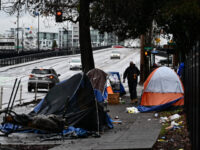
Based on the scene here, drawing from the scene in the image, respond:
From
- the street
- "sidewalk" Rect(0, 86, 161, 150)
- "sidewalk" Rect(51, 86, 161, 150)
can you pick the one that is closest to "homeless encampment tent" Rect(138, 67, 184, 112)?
"sidewalk" Rect(51, 86, 161, 150)

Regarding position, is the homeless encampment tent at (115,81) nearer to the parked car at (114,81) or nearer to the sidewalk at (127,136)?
the parked car at (114,81)

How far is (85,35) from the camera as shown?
22812 millimetres

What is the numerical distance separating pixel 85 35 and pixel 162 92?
5.56 meters

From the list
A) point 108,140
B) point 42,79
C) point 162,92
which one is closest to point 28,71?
point 42,79

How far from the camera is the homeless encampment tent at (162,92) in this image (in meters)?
18.6

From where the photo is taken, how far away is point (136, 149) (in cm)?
917

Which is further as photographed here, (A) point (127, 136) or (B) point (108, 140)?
(A) point (127, 136)

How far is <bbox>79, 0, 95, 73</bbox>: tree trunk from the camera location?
21.3m

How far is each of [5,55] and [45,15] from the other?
1742 inches

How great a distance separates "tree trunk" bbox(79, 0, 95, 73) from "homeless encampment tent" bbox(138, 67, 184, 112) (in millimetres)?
3889

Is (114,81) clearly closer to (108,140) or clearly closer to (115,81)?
(115,81)

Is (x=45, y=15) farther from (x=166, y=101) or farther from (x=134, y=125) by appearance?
(x=134, y=125)

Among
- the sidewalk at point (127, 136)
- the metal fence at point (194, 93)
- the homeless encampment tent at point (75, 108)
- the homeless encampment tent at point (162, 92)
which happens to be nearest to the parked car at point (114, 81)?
the homeless encampment tent at point (162, 92)

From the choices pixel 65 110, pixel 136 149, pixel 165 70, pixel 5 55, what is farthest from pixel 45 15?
pixel 5 55
